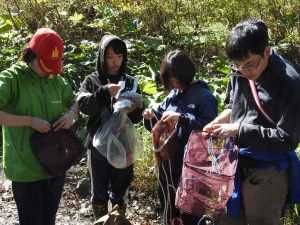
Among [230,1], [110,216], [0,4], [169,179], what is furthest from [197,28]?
[110,216]

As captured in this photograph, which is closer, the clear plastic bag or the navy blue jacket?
the navy blue jacket

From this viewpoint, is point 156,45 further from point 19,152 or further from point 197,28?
point 19,152

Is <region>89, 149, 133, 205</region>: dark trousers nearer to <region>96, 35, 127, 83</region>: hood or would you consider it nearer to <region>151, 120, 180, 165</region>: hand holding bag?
<region>151, 120, 180, 165</region>: hand holding bag

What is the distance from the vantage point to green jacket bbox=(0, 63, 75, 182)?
287cm

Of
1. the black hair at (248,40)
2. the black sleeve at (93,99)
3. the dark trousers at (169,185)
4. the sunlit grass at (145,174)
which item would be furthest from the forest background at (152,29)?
the black hair at (248,40)

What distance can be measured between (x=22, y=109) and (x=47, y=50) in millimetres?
415

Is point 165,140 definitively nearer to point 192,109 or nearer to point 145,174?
point 192,109

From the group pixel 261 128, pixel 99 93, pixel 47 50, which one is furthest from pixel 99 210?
pixel 261 128

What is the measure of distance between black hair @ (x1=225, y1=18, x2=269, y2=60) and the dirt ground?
8.25 feet

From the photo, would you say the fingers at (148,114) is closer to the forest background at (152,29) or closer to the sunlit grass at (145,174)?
the sunlit grass at (145,174)

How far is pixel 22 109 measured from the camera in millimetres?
2885

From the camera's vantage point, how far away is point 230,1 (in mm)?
6945

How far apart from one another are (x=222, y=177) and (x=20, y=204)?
1.36 metres

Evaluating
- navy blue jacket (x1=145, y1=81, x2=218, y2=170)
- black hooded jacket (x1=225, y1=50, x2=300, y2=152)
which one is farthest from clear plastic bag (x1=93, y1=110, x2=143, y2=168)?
black hooded jacket (x1=225, y1=50, x2=300, y2=152)
